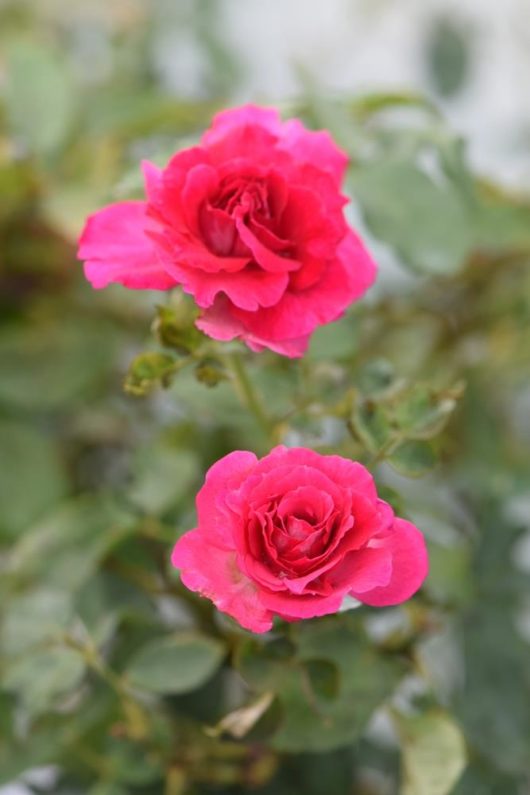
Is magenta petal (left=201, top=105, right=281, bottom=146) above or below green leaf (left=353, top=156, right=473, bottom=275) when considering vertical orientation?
above

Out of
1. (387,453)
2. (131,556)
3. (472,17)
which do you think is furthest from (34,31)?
(387,453)

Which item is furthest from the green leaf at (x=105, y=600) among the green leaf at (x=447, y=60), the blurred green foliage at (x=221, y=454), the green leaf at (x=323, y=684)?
the green leaf at (x=447, y=60)

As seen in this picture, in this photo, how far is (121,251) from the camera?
0.35 meters

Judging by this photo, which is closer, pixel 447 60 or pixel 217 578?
pixel 217 578

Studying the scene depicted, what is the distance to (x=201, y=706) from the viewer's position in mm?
542

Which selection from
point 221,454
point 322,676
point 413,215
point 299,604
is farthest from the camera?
point 221,454

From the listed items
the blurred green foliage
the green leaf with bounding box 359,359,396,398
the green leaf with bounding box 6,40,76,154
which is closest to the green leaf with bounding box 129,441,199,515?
the blurred green foliage

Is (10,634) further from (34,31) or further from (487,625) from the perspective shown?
(34,31)

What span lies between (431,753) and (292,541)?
0.17 metres

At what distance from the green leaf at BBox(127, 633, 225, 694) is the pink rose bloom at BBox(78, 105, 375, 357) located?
163 mm

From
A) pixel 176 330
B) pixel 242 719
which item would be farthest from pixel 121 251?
pixel 242 719

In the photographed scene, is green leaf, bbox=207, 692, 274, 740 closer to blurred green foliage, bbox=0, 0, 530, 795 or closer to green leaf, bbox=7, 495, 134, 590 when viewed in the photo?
blurred green foliage, bbox=0, 0, 530, 795

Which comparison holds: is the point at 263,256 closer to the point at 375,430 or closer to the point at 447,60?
the point at 375,430

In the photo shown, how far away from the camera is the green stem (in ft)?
1.30
